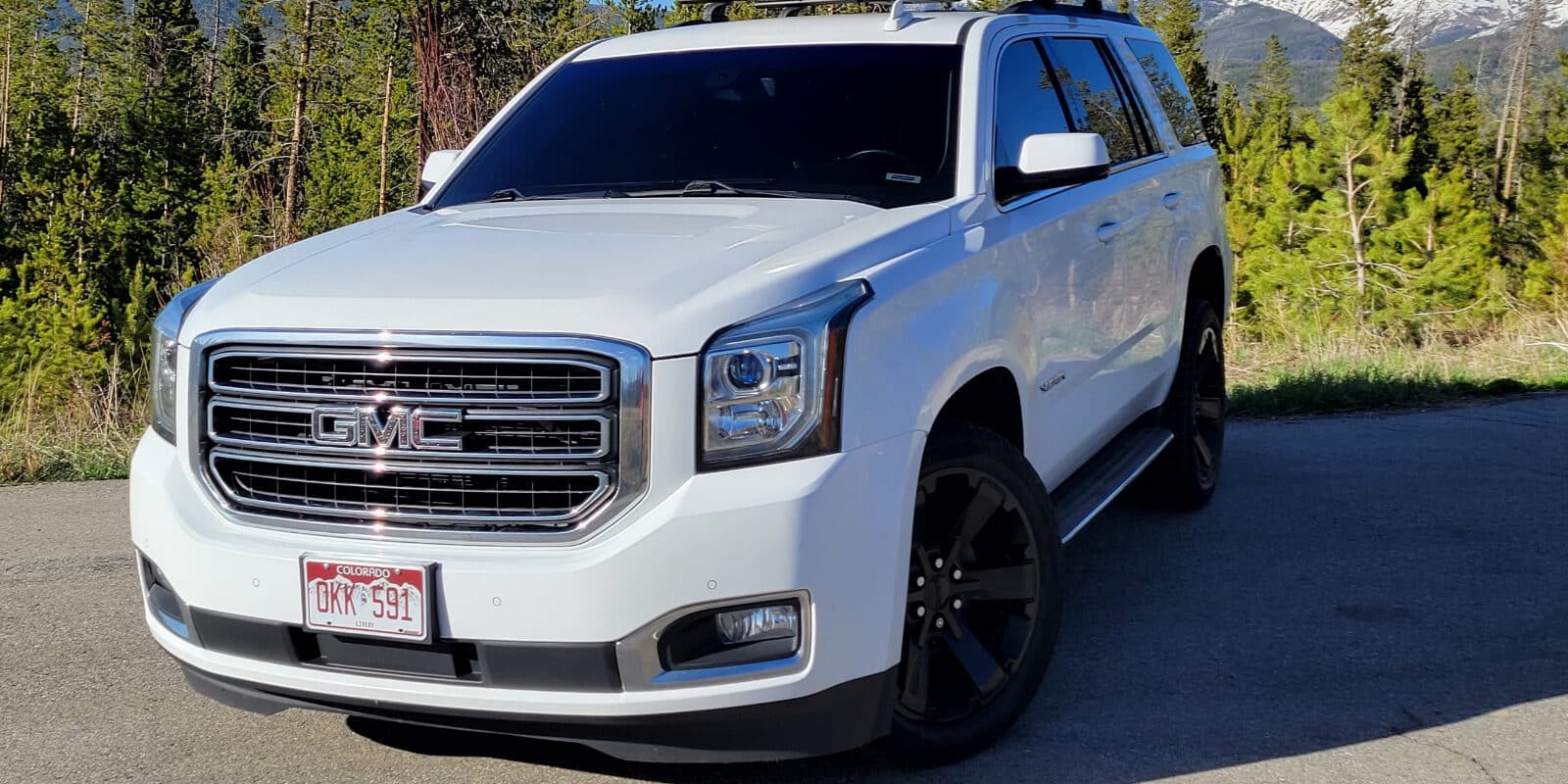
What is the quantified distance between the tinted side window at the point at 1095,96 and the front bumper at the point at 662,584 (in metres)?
2.47

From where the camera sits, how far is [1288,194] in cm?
5409

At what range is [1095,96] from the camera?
5.63 meters

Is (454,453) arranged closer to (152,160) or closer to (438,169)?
(438,169)

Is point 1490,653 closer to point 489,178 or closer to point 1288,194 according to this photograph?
point 489,178

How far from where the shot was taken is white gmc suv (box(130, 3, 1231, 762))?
3.09m

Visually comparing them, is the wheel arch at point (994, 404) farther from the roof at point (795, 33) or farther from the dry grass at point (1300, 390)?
the dry grass at point (1300, 390)

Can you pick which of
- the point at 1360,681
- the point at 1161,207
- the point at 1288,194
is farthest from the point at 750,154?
the point at 1288,194

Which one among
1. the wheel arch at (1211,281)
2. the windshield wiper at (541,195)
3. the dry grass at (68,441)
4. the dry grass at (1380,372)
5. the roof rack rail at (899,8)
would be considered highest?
the roof rack rail at (899,8)

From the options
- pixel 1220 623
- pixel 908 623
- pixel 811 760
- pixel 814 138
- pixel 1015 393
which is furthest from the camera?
pixel 1220 623

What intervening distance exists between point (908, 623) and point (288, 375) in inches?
60.5

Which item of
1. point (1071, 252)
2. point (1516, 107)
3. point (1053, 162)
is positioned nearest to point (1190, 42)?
point (1516, 107)

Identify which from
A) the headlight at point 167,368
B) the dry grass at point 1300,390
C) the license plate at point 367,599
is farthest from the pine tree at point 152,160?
the license plate at point 367,599

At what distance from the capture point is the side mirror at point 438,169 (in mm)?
5109

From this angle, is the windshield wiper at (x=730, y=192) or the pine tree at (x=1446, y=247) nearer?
the windshield wiper at (x=730, y=192)
